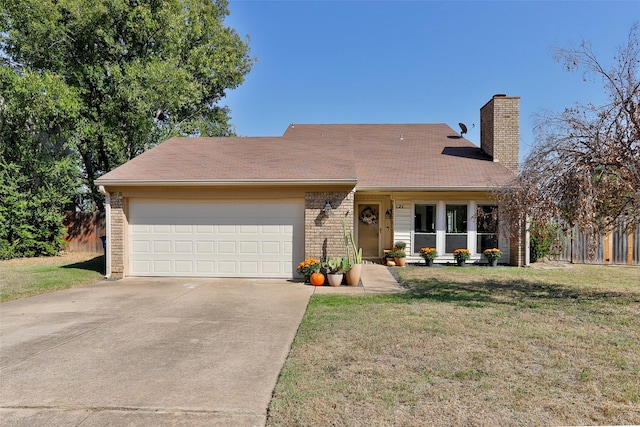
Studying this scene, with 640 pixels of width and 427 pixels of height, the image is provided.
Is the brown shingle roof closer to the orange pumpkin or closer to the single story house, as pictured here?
the single story house

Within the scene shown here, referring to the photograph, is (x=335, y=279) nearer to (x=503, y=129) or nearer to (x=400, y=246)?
(x=400, y=246)

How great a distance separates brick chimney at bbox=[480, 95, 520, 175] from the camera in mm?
13430

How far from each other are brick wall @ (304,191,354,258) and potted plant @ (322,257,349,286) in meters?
0.80

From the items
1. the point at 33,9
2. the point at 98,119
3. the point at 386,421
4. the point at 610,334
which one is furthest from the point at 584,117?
the point at 33,9

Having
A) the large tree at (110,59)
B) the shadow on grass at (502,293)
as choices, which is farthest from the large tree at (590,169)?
the large tree at (110,59)

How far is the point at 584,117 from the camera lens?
6.91 metres

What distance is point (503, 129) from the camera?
13.8 meters

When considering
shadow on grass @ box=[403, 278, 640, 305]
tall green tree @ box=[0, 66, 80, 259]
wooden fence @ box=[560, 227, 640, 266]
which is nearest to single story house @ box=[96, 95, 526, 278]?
shadow on grass @ box=[403, 278, 640, 305]

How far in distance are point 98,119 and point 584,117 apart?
17.6 metres

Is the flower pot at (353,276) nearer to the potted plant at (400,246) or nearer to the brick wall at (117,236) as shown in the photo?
the potted plant at (400,246)

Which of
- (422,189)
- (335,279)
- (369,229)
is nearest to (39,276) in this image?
(335,279)

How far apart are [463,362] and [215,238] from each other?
7.58 metres

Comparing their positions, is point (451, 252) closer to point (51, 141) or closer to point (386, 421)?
point (386, 421)

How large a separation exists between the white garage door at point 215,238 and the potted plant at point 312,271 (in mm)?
752
